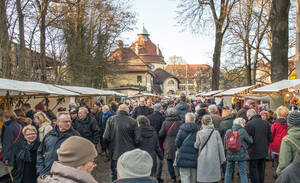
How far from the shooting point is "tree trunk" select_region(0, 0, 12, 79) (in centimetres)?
1215

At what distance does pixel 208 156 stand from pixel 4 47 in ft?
34.2

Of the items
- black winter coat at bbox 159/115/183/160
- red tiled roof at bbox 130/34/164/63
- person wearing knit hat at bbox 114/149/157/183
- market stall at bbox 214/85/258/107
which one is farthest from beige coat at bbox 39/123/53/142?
red tiled roof at bbox 130/34/164/63

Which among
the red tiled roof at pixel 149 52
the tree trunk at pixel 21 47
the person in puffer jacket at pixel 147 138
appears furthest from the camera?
the red tiled roof at pixel 149 52

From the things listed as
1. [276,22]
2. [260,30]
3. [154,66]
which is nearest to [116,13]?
[260,30]

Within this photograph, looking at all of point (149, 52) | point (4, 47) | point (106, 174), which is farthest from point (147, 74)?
point (106, 174)

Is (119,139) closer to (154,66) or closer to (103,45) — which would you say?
(103,45)

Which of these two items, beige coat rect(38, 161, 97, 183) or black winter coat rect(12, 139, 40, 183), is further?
black winter coat rect(12, 139, 40, 183)

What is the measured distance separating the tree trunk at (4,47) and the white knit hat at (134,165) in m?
11.2

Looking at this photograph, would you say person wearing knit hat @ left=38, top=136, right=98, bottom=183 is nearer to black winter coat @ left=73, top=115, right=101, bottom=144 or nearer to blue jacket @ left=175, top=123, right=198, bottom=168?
blue jacket @ left=175, top=123, right=198, bottom=168

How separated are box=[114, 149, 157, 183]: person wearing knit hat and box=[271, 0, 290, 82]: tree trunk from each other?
10846 millimetres

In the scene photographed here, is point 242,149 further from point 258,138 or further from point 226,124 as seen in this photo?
point 226,124

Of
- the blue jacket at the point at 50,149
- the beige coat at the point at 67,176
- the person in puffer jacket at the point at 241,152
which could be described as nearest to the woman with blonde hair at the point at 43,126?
the blue jacket at the point at 50,149

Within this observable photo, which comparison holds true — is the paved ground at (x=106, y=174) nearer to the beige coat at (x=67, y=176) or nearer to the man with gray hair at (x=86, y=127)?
the man with gray hair at (x=86, y=127)

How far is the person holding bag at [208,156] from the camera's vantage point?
17.6 feet
